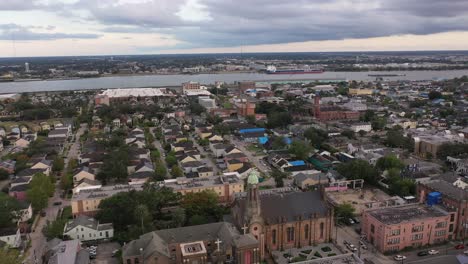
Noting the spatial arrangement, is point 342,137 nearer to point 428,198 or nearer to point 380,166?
point 380,166

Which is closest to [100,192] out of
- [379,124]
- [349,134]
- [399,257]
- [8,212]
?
[8,212]

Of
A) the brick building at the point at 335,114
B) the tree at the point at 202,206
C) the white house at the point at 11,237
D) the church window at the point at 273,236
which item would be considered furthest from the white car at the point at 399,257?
the brick building at the point at 335,114

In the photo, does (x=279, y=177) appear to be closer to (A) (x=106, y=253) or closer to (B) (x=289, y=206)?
(B) (x=289, y=206)

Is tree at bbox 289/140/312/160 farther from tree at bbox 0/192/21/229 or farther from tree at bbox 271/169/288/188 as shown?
tree at bbox 0/192/21/229

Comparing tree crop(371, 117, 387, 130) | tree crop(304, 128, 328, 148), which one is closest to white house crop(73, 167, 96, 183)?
tree crop(304, 128, 328, 148)

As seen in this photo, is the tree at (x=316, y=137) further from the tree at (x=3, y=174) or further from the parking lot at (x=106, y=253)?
the tree at (x=3, y=174)

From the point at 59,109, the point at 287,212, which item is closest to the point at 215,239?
the point at 287,212
